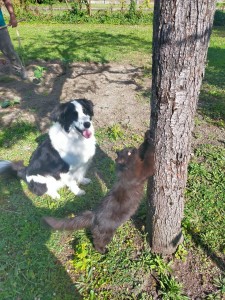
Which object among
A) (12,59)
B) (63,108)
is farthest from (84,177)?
(12,59)

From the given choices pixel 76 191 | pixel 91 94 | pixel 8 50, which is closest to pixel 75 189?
pixel 76 191

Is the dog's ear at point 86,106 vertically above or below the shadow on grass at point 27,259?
above

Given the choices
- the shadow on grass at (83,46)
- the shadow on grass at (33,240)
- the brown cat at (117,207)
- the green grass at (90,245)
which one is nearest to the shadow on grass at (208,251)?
the green grass at (90,245)

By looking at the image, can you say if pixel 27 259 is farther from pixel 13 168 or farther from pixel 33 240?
pixel 13 168

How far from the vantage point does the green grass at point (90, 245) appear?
9.24 ft

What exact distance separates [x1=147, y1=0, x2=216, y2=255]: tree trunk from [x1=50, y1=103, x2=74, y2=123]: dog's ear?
157 centimetres

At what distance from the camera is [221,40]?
12984 mm

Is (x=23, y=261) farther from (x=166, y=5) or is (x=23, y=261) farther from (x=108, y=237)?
(x=166, y=5)

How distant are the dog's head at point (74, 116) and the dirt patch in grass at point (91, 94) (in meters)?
1.27

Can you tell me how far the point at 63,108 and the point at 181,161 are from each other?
6.12 ft

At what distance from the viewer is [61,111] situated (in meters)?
3.59

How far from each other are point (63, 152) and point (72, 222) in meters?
1.27

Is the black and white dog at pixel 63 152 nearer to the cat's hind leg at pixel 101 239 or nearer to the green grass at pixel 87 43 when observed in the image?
the cat's hind leg at pixel 101 239

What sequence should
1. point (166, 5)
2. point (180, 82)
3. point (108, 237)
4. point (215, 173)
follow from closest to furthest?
point (166, 5) < point (180, 82) < point (108, 237) < point (215, 173)
